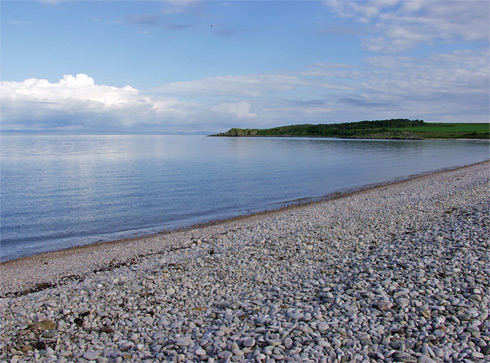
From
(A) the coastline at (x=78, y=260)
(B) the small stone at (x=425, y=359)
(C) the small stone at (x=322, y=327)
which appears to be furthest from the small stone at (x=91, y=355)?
(A) the coastline at (x=78, y=260)

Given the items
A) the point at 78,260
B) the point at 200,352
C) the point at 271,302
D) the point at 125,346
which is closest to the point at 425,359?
the point at 271,302

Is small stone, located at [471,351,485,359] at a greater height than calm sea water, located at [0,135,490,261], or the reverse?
small stone, located at [471,351,485,359]

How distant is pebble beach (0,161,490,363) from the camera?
6.35 m

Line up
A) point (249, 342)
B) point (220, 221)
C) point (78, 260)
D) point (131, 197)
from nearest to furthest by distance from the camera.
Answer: point (249, 342) < point (78, 260) < point (220, 221) < point (131, 197)

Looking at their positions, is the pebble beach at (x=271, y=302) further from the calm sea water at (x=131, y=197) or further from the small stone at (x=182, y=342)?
the calm sea water at (x=131, y=197)

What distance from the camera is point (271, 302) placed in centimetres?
827

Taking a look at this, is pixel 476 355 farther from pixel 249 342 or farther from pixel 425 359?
pixel 249 342

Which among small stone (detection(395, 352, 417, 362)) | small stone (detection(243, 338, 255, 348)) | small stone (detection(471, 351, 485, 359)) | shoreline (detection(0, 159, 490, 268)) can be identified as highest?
small stone (detection(471, 351, 485, 359))

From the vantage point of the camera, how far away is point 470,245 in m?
11.4

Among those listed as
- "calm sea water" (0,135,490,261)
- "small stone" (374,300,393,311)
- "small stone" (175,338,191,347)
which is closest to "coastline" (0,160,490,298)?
"calm sea water" (0,135,490,261)

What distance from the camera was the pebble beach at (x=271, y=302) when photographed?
6.35m

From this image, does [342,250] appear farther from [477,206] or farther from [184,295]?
[477,206]

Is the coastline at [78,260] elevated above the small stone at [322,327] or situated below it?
below

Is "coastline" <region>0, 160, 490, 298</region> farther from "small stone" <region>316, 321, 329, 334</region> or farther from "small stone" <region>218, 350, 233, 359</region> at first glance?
"small stone" <region>316, 321, 329, 334</region>
